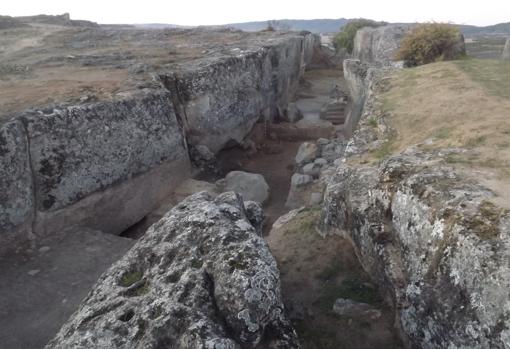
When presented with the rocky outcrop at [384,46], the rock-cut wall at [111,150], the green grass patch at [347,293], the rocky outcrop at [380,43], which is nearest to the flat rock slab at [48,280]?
the rock-cut wall at [111,150]

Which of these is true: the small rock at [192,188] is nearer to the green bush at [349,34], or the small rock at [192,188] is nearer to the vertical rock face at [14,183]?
the vertical rock face at [14,183]

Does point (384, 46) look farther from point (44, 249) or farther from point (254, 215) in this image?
point (44, 249)

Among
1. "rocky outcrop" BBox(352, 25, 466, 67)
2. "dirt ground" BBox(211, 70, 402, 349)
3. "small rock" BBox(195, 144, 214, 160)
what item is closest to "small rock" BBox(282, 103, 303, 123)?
"rocky outcrop" BBox(352, 25, 466, 67)

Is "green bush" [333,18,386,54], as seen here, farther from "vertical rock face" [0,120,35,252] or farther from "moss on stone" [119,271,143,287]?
"moss on stone" [119,271,143,287]

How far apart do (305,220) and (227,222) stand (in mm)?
3724

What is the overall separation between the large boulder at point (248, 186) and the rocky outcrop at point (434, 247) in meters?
6.47

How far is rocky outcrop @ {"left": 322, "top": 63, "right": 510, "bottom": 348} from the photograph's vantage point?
168 inches

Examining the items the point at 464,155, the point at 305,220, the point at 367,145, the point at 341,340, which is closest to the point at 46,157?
the point at 305,220

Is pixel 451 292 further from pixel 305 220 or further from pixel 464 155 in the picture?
pixel 305 220

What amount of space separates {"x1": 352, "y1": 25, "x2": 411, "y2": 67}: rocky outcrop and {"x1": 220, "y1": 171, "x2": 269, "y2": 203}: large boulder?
8.22m

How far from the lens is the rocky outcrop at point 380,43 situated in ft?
75.0

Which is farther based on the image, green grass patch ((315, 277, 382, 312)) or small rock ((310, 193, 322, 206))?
small rock ((310, 193, 322, 206))

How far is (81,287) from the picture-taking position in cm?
890

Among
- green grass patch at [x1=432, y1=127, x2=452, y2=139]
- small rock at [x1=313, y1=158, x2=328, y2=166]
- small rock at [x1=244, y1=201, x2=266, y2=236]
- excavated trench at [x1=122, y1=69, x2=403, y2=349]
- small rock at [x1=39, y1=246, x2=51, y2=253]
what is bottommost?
small rock at [x1=39, y1=246, x2=51, y2=253]
